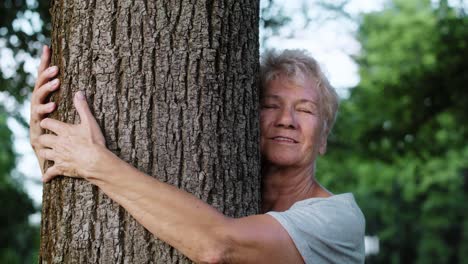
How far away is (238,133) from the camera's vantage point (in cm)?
305

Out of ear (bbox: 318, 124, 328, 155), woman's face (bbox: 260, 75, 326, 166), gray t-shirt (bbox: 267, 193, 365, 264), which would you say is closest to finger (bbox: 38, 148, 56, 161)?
gray t-shirt (bbox: 267, 193, 365, 264)

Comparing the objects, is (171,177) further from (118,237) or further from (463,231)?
(463,231)

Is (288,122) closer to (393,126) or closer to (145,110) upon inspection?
(145,110)

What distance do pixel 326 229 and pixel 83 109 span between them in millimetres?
1109

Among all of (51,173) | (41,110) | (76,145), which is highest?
(41,110)

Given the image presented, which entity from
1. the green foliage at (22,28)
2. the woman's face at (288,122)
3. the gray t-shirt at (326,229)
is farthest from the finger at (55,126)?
the green foliage at (22,28)

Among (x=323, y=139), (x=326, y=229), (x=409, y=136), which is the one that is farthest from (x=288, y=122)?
(x=409, y=136)

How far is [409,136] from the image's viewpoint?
11.9 meters

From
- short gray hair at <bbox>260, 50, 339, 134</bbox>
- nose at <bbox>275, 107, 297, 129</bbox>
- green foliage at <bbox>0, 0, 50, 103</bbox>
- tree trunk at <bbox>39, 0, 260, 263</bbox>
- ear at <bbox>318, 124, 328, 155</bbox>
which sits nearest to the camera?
tree trunk at <bbox>39, 0, 260, 263</bbox>

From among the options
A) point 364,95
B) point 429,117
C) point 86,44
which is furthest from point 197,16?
point 364,95

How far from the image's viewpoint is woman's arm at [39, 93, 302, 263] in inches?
105

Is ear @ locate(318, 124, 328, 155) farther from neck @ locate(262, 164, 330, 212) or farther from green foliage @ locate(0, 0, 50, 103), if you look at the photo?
green foliage @ locate(0, 0, 50, 103)

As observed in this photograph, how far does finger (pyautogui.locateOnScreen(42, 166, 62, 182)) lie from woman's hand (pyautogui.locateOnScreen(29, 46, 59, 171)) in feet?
0.33

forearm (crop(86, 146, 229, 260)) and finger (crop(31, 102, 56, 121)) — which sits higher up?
finger (crop(31, 102, 56, 121))
